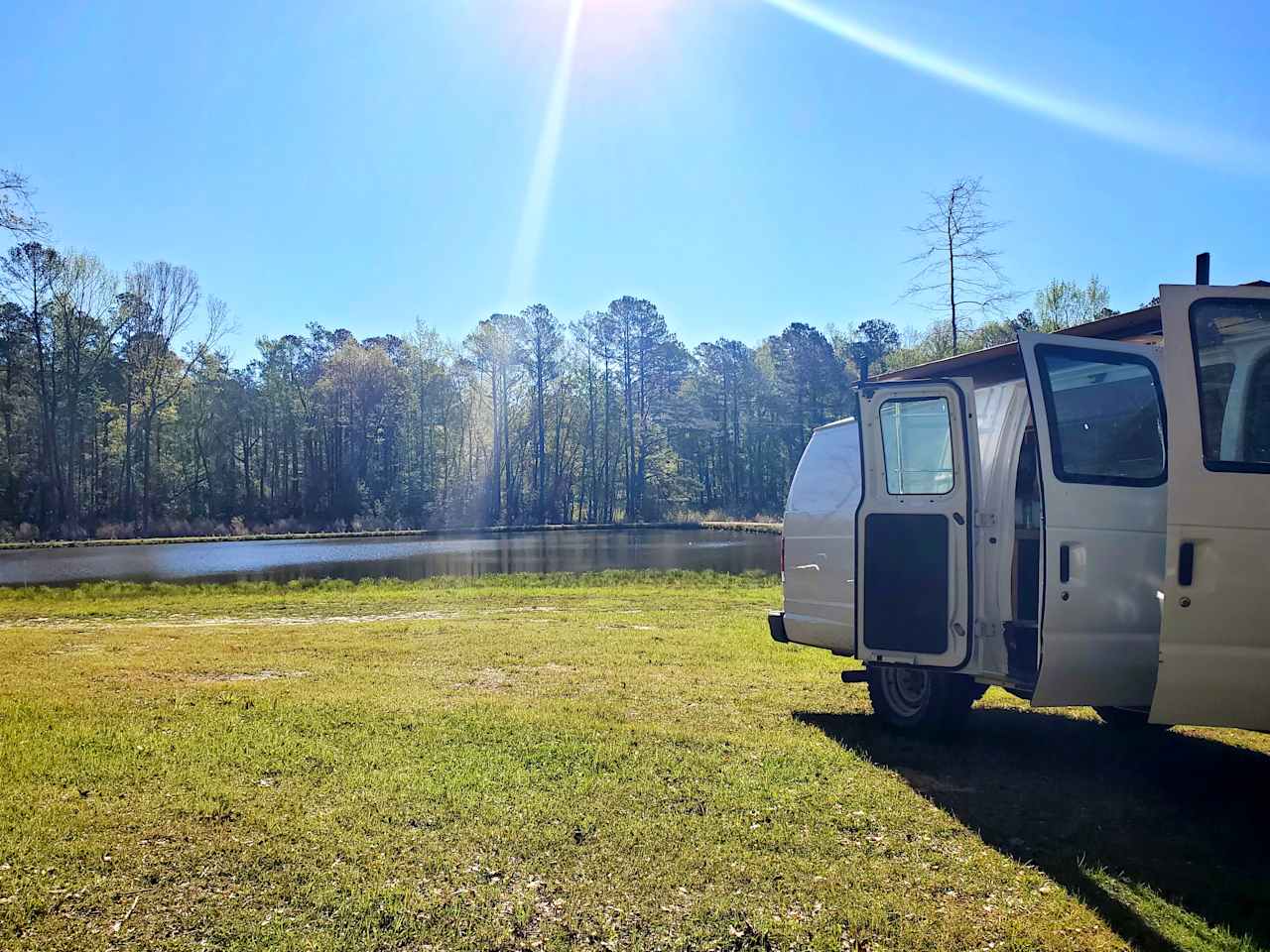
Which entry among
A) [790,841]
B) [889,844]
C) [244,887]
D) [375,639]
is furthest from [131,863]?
[375,639]

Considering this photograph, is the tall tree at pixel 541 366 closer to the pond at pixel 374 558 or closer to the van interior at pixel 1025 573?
the pond at pixel 374 558

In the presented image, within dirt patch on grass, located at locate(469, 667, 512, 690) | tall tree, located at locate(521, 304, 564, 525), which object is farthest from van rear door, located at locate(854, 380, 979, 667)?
tall tree, located at locate(521, 304, 564, 525)

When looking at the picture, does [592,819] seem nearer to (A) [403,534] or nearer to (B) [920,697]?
(B) [920,697]

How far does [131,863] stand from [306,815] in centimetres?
78

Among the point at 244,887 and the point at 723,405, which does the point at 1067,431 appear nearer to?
the point at 244,887

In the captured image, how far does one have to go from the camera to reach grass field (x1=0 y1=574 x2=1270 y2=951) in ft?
10.8

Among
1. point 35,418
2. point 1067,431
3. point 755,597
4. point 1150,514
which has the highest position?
point 35,418

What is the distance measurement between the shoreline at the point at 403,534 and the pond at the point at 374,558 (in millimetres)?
2516

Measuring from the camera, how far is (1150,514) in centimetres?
489

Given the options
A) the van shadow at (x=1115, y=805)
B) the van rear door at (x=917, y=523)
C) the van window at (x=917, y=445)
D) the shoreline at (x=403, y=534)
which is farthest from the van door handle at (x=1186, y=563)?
the shoreline at (x=403, y=534)

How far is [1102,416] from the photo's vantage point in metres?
5.13

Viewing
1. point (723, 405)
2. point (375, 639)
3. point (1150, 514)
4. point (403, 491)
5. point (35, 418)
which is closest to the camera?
point (1150, 514)

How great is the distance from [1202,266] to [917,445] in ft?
6.67

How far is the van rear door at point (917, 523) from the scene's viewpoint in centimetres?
550
